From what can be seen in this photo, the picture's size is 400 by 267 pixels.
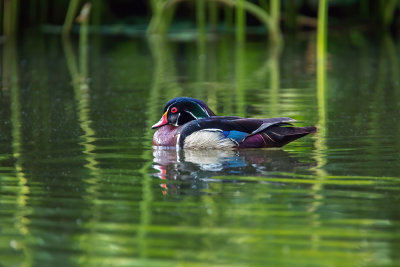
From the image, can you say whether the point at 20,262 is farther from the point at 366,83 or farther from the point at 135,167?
the point at 366,83

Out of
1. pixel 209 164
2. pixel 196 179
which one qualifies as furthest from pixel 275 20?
pixel 196 179

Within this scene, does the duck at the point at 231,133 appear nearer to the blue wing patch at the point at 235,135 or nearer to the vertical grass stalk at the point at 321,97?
the blue wing patch at the point at 235,135

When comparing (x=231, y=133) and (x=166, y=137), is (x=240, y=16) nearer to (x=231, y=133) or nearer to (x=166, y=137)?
(x=166, y=137)

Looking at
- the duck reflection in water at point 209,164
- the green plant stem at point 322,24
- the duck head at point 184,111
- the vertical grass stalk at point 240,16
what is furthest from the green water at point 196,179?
the vertical grass stalk at point 240,16

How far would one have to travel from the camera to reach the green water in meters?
4.15

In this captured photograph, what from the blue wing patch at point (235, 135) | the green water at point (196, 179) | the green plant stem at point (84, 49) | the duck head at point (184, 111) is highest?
the green plant stem at point (84, 49)

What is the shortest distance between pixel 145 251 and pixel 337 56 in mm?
12395

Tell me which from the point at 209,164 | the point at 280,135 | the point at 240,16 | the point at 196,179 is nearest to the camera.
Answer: the point at 196,179

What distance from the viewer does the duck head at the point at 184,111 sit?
7328mm

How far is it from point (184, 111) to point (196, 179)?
1589 mm

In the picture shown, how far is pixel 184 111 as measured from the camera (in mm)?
7355

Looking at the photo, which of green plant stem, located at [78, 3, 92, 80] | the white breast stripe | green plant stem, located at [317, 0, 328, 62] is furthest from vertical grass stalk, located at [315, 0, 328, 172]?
green plant stem, located at [78, 3, 92, 80]

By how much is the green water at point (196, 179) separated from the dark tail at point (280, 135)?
96 mm

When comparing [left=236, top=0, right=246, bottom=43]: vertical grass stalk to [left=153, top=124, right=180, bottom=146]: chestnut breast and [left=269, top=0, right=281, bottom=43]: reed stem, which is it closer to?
[left=269, top=0, right=281, bottom=43]: reed stem
